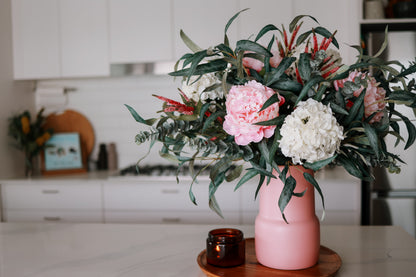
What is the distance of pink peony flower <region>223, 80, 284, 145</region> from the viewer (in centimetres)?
81

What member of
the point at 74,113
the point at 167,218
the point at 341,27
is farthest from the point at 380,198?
the point at 74,113

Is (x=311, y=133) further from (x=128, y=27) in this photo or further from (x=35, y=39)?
(x=35, y=39)

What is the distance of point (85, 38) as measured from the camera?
308 centimetres

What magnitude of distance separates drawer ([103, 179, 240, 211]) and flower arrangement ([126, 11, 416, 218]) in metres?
1.84

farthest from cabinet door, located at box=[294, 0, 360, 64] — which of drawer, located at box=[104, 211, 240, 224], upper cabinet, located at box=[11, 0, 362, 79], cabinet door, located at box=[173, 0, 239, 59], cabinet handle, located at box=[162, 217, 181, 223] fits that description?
cabinet handle, located at box=[162, 217, 181, 223]

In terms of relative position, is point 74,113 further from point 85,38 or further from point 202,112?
point 202,112

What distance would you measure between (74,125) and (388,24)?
2762 millimetres

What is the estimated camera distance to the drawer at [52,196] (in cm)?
290

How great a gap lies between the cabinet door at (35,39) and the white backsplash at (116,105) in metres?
0.34

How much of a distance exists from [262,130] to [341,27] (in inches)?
92.8

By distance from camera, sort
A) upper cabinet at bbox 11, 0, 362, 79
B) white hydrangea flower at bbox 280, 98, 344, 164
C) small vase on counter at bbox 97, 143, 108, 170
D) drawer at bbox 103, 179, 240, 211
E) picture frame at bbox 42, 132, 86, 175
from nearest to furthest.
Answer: white hydrangea flower at bbox 280, 98, 344, 164
drawer at bbox 103, 179, 240, 211
upper cabinet at bbox 11, 0, 362, 79
picture frame at bbox 42, 132, 86, 175
small vase on counter at bbox 97, 143, 108, 170

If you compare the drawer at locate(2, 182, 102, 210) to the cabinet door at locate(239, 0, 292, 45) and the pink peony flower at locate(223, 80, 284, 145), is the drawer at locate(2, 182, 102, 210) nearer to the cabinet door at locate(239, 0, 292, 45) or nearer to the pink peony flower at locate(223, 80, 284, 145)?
the cabinet door at locate(239, 0, 292, 45)

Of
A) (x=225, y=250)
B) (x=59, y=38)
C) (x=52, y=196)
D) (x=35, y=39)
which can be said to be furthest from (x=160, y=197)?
(x=225, y=250)

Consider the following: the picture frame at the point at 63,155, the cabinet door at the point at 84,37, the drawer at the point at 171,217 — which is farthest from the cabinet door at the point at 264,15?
the picture frame at the point at 63,155
